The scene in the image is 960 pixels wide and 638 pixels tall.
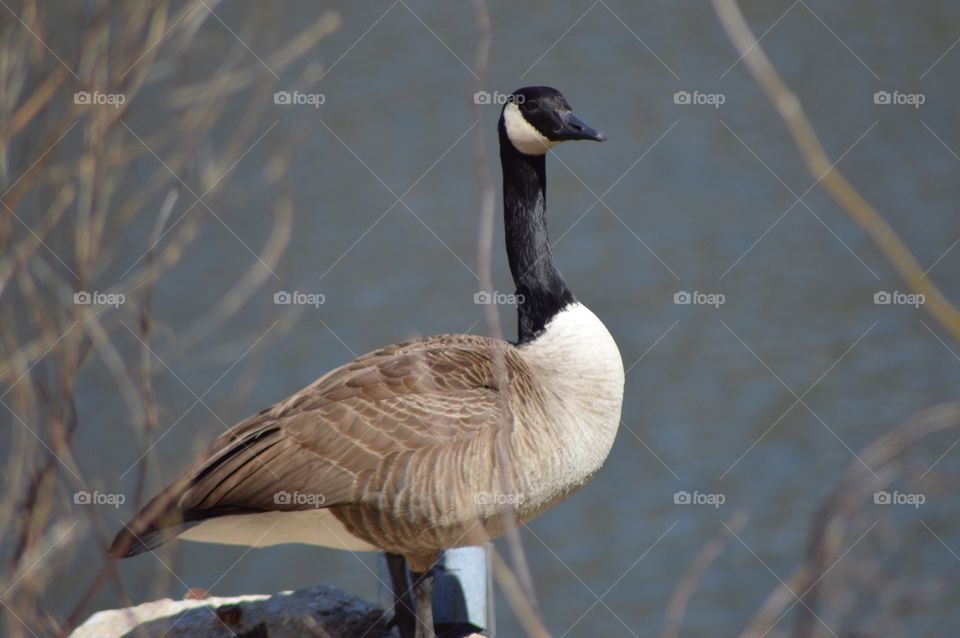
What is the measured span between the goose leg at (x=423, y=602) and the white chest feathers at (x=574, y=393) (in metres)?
0.56

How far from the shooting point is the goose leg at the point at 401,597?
520cm

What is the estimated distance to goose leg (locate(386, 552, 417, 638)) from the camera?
205 inches

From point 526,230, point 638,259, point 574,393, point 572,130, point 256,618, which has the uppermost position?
point 638,259

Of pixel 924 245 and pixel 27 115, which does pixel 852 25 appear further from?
pixel 27 115

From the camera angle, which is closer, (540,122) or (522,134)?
(540,122)

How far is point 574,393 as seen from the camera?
5.39 metres

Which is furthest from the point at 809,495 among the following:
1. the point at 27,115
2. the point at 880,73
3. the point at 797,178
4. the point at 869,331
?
the point at 27,115

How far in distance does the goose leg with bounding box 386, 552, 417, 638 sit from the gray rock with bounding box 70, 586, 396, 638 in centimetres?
13

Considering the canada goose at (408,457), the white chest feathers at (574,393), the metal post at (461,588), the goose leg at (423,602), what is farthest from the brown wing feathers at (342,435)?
the metal post at (461,588)

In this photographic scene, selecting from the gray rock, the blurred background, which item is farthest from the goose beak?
the blurred background

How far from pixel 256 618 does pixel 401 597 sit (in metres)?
0.57

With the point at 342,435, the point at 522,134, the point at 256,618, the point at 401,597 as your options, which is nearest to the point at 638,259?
the point at 522,134

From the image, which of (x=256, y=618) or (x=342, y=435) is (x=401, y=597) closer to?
(x=256, y=618)

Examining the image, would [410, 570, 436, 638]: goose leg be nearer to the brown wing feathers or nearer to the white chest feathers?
the brown wing feathers
